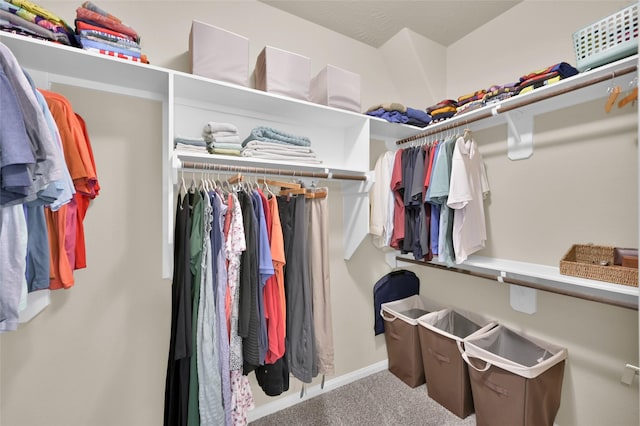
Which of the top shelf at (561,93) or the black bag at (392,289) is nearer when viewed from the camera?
the top shelf at (561,93)

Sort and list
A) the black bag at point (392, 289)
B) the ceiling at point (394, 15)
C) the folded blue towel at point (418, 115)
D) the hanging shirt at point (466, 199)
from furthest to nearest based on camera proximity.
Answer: the black bag at point (392, 289) < the folded blue towel at point (418, 115) < the ceiling at point (394, 15) < the hanging shirt at point (466, 199)

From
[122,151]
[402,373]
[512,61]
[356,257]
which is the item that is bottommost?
[402,373]

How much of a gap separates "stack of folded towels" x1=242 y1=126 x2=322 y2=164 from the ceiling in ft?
3.27

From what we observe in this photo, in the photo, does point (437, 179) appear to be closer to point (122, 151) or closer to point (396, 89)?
point (396, 89)

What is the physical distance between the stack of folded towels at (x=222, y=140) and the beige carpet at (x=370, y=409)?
1671 millimetres

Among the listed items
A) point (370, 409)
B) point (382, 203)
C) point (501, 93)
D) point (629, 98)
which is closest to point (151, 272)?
point (382, 203)

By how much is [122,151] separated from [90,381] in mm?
1171

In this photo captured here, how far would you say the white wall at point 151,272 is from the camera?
131cm

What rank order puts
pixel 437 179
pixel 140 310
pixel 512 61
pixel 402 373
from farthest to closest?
pixel 402 373, pixel 512 61, pixel 437 179, pixel 140 310

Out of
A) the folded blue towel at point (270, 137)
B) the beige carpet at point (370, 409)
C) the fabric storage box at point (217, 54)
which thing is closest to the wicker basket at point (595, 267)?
the beige carpet at point (370, 409)

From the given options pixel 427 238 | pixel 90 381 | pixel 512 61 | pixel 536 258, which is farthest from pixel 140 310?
pixel 512 61

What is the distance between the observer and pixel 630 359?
135 cm

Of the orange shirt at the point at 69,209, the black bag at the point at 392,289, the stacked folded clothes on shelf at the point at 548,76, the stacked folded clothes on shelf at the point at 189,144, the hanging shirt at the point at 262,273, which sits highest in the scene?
the stacked folded clothes on shelf at the point at 548,76

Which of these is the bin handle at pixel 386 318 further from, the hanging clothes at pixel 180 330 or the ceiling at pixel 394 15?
the ceiling at pixel 394 15
